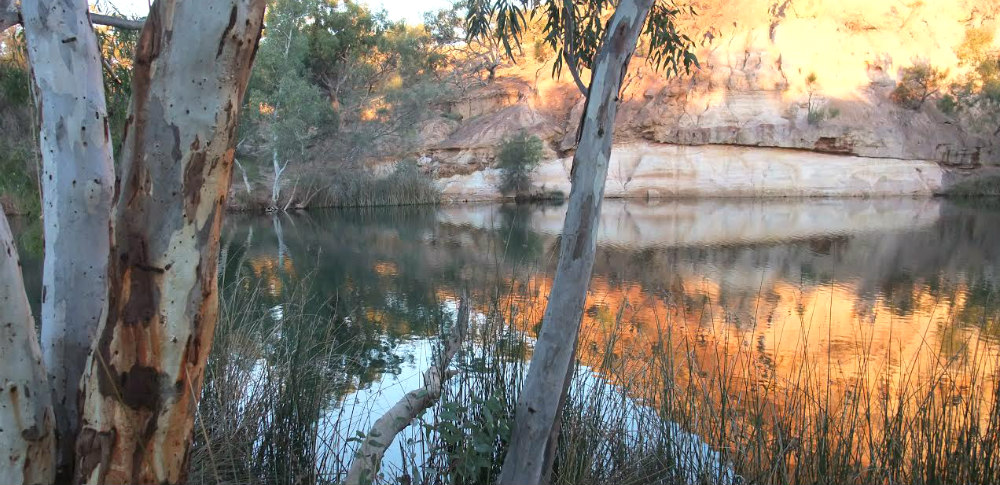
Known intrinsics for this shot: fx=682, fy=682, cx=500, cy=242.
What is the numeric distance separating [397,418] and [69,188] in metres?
1.15

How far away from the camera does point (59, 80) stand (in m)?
1.70

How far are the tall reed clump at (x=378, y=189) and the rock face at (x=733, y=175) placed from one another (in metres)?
1.23

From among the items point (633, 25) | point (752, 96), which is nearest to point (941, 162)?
point (752, 96)

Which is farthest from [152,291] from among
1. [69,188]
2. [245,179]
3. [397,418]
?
[245,179]

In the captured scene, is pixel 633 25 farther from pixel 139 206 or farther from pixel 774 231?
pixel 774 231

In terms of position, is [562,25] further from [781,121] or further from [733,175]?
[781,121]

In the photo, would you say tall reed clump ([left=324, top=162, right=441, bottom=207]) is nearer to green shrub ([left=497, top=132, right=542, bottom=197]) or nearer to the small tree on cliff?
green shrub ([left=497, top=132, right=542, bottom=197])

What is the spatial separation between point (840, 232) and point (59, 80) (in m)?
13.1

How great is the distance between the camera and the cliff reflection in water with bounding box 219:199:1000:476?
10.9 feet

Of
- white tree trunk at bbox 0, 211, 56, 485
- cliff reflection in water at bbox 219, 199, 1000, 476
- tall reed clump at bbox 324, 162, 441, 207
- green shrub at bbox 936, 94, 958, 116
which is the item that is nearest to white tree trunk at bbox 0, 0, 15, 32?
white tree trunk at bbox 0, 211, 56, 485

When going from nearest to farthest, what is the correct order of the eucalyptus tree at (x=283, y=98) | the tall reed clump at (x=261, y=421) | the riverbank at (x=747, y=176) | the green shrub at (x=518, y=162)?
the tall reed clump at (x=261, y=421), the eucalyptus tree at (x=283, y=98), the green shrub at (x=518, y=162), the riverbank at (x=747, y=176)

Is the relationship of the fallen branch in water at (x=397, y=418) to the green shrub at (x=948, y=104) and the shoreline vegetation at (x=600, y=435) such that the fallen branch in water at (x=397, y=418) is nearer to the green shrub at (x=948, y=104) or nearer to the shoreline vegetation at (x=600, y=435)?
the shoreline vegetation at (x=600, y=435)

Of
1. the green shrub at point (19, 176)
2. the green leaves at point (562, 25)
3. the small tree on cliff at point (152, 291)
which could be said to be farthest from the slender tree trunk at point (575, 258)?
the green shrub at point (19, 176)

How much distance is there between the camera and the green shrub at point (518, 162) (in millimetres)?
20703
